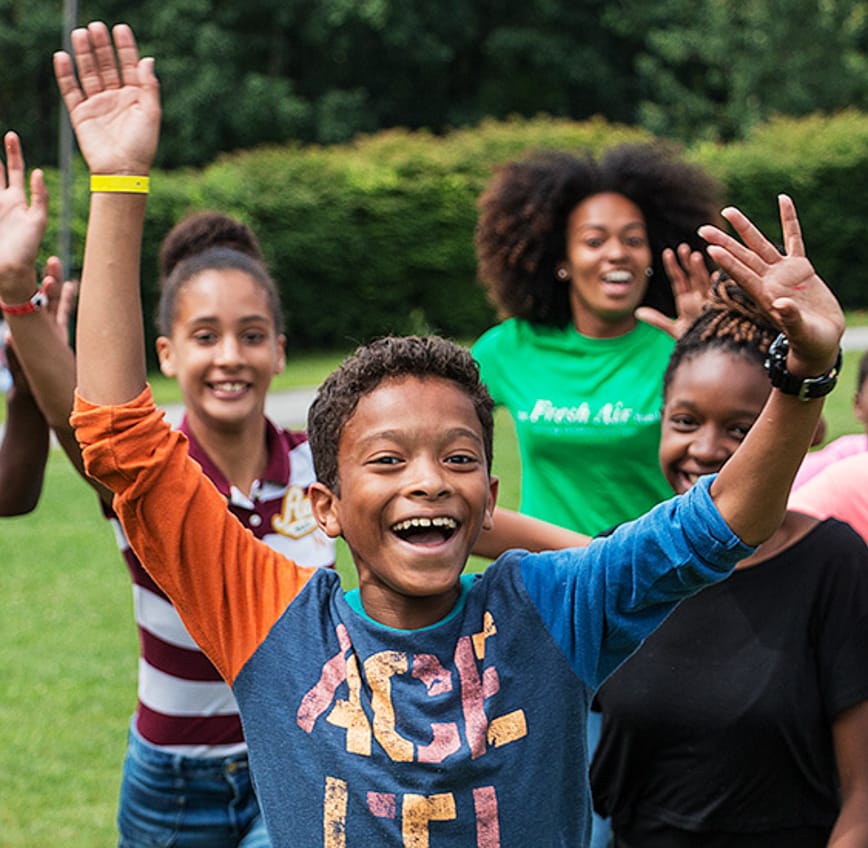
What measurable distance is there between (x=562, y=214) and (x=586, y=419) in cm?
111

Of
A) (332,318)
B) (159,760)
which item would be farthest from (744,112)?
(159,760)

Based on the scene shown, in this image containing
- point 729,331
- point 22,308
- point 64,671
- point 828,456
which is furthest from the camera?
point 64,671

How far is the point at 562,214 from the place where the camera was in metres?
5.32

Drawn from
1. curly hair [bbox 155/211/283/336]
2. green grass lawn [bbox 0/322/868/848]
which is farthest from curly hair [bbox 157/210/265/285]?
green grass lawn [bbox 0/322/868/848]

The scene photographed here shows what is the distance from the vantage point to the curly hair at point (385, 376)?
250 centimetres

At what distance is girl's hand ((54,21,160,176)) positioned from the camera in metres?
2.56

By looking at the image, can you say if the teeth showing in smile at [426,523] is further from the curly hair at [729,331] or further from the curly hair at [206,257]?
the curly hair at [206,257]

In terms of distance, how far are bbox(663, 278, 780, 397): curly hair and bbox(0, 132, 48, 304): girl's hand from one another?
1365 mm

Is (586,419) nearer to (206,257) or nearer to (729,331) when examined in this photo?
(206,257)

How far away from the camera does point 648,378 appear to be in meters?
4.54

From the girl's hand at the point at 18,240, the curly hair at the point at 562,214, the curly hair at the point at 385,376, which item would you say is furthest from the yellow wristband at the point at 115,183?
the curly hair at the point at 562,214

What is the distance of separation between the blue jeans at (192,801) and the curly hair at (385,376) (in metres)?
1.20

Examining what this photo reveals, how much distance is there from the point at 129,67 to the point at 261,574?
0.94 meters

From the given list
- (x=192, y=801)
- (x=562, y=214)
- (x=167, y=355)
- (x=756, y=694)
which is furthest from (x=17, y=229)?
(x=562, y=214)
